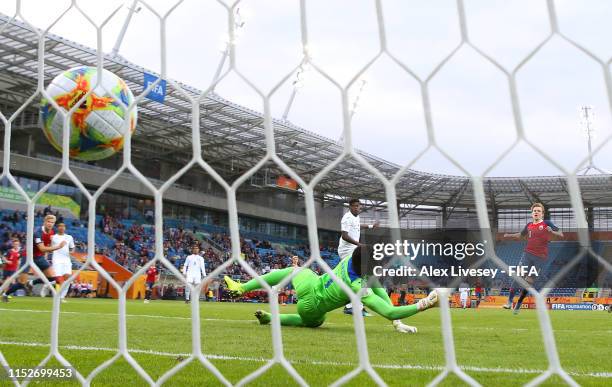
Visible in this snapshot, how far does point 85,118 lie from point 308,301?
2.70 metres

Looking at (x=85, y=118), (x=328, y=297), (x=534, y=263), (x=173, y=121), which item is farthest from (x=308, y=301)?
(x=173, y=121)

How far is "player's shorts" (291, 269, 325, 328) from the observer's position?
5.16 m

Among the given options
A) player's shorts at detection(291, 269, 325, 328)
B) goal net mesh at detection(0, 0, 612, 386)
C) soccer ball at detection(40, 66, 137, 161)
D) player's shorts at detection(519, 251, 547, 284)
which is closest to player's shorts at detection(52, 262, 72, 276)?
player's shorts at detection(291, 269, 325, 328)

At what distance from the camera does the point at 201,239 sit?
1107 inches

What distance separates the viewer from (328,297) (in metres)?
4.96

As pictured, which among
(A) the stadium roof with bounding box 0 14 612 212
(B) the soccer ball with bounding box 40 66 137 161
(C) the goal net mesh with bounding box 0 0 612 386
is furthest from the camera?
(A) the stadium roof with bounding box 0 14 612 212

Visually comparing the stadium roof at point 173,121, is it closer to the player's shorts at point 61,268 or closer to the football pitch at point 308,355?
the player's shorts at point 61,268

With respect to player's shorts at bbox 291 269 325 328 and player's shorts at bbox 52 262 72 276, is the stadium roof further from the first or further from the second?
player's shorts at bbox 291 269 325 328

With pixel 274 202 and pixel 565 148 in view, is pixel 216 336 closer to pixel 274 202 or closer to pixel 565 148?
pixel 565 148

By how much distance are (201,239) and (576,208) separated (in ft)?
90.2

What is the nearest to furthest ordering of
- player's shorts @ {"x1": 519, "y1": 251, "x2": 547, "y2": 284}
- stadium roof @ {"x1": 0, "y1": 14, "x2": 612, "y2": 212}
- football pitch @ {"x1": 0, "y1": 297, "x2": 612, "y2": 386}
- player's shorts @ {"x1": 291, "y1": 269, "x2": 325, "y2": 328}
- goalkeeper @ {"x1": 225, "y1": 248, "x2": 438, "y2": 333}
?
player's shorts @ {"x1": 519, "y1": 251, "x2": 547, "y2": 284} < football pitch @ {"x1": 0, "y1": 297, "x2": 612, "y2": 386} < goalkeeper @ {"x1": 225, "y1": 248, "x2": 438, "y2": 333} < player's shorts @ {"x1": 291, "y1": 269, "x2": 325, "y2": 328} < stadium roof @ {"x1": 0, "y1": 14, "x2": 612, "y2": 212}

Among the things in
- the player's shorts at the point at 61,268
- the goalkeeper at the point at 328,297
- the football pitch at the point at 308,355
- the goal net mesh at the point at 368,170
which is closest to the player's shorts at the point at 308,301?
the goalkeeper at the point at 328,297

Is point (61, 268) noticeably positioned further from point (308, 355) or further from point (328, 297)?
point (308, 355)

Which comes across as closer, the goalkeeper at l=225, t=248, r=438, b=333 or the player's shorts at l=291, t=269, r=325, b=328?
the goalkeeper at l=225, t=248, r=438, b=333
